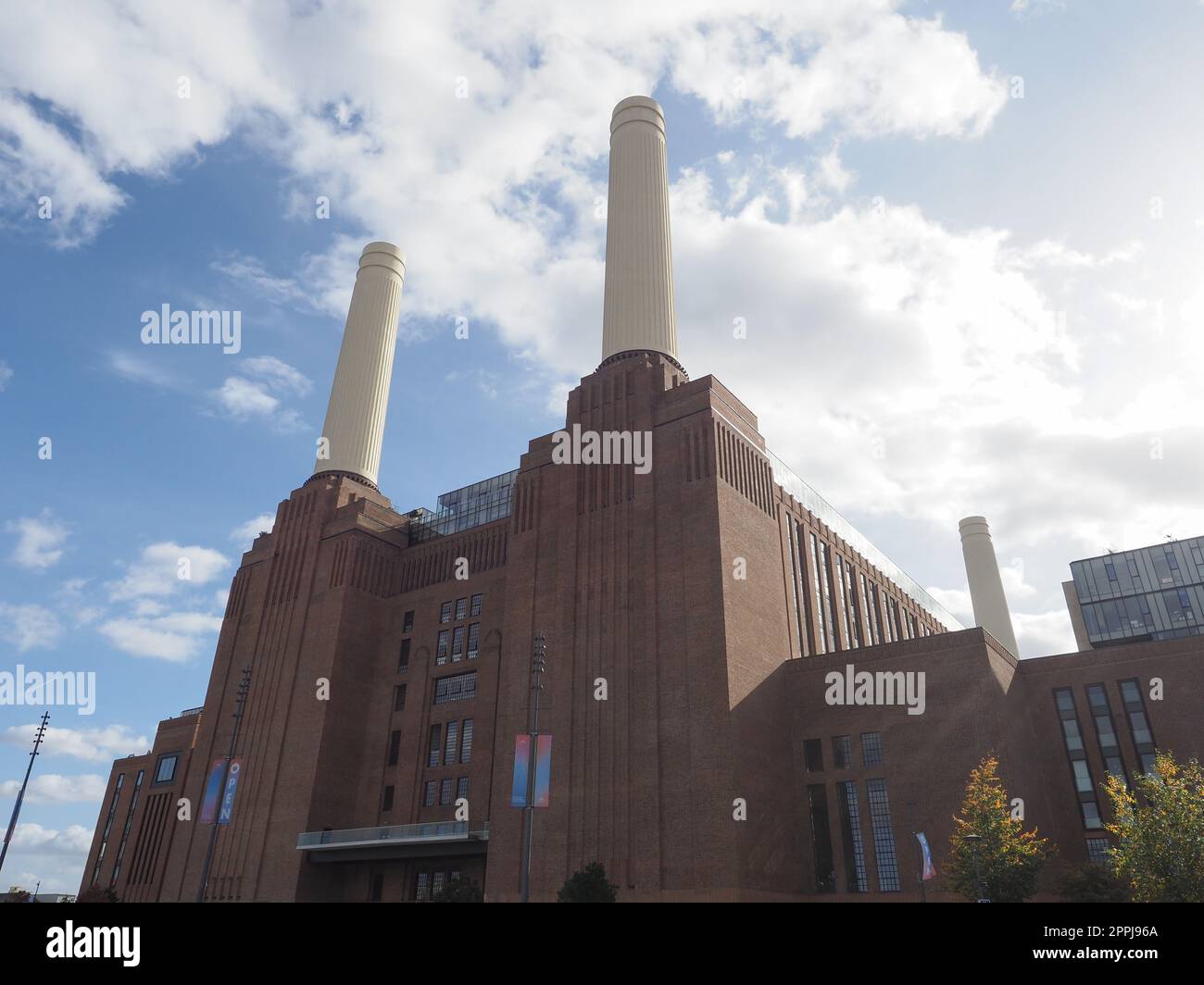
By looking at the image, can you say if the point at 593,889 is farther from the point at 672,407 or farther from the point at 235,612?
the point at 235,612

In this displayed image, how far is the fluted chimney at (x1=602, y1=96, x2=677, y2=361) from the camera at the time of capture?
64.7 meters

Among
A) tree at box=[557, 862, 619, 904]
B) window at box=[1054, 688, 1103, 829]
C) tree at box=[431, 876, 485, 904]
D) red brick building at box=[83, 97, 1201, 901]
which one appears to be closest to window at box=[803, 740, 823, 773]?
red brick building at box=[83, 97, 1201, 901]

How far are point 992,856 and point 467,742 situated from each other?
35.7 metres

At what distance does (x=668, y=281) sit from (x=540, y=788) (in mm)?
42085

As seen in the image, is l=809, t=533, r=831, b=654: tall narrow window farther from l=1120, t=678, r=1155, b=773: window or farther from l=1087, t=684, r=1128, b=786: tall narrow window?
l=1120, t=678, r=1155, b=773: window

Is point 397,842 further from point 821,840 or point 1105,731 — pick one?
point 1105,731

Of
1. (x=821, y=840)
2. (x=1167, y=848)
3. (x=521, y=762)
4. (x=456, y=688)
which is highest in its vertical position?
(x=456, y=688)

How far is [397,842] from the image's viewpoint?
55281 millimetres

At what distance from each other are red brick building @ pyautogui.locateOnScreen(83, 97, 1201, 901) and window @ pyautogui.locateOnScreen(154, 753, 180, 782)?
249 mm

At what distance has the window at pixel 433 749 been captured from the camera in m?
62.2

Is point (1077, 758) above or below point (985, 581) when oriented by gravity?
below

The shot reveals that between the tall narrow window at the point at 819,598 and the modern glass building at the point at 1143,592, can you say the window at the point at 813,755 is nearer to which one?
the tall narrow window at the point at 819,598

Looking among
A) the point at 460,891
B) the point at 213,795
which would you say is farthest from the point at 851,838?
the point at 213,795

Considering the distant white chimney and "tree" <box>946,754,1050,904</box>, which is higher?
the distant white chimney
